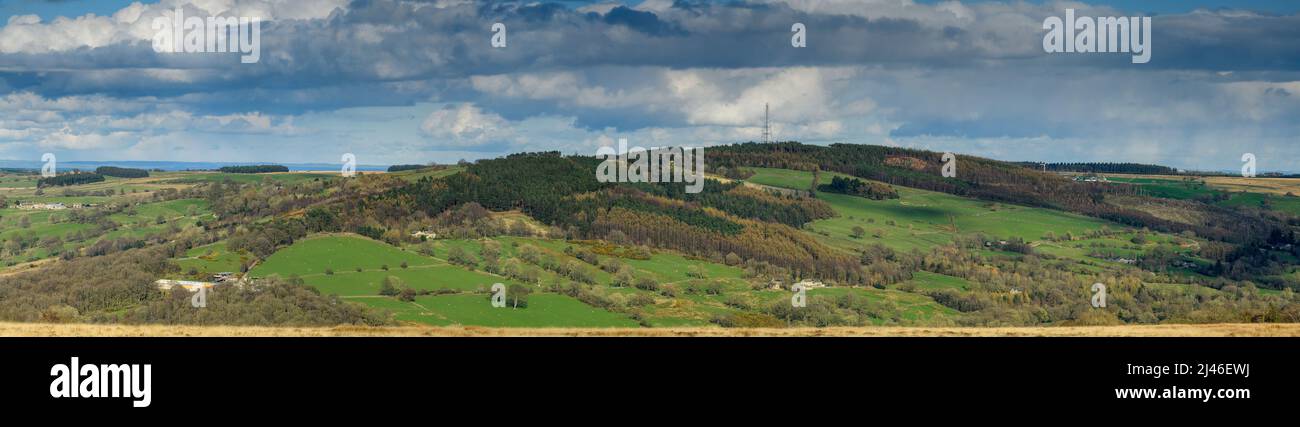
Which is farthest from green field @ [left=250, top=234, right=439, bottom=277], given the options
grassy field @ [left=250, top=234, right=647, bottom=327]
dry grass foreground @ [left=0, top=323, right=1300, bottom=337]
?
dry grass foreground @ [left=0, top=323, right=1300, bottom=337]

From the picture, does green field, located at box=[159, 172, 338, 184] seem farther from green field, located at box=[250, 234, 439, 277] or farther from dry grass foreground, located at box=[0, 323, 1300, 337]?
dry grass foreground, located at box=[0, 323, 1300, 337]

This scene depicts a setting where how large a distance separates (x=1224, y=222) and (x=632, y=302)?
130699mm

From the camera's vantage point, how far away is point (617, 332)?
23156 millimetres

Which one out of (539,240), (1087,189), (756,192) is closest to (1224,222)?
(1087,189)

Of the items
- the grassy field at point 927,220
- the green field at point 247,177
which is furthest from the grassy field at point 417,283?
the green field at point 247,177

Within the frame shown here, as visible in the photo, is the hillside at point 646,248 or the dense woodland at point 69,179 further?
the dense woodland at point 69,179

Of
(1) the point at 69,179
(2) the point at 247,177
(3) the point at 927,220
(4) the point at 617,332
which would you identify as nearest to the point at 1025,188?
(3) the point at 927,220

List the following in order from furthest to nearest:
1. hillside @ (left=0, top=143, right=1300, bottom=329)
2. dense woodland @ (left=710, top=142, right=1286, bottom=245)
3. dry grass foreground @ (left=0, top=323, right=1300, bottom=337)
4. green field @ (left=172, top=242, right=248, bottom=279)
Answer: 1. dense woodland @ (left=710, top=142, right=1286, bottom=245)
2. green field @ (left=172, top=242, right=248, bottom=279)
3. hillside @ (left=0, top=143, right=1300, bottom=329)
4. dry grass foreground @ (left=0, top=323, right=1300, bottom=337)

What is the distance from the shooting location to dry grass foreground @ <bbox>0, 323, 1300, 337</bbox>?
21.9 meters

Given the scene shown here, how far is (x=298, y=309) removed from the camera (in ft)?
218

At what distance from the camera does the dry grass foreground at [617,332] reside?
861 inches

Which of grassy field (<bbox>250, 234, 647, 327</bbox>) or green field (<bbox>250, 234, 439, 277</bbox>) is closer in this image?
grassy field (<bbox>250, 234, 647, 327</bbox>)

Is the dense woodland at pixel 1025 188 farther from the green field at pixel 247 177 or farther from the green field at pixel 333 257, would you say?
the green field at pixel 333 257
